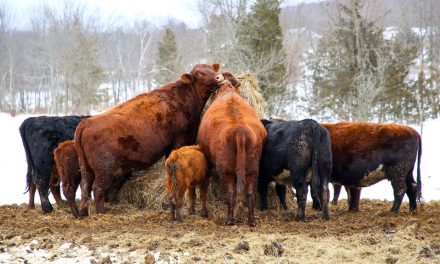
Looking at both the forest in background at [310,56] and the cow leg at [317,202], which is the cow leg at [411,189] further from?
the forest in background at [310,56]

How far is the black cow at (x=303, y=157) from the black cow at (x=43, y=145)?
3943mm

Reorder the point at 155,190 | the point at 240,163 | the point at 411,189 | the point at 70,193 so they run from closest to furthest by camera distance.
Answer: the point at 240,163 < the point at 70,193 < the point at 411,189 < the point at 155,190

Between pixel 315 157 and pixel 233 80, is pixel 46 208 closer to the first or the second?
pixel 233 80

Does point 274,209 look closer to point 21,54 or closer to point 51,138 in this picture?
point 51,138

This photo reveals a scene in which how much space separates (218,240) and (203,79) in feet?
13.2

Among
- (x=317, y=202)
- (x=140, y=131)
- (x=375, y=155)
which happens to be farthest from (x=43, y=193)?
(x=375, y=155)

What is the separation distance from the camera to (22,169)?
19.6 metres

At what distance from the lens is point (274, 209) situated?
9.21m

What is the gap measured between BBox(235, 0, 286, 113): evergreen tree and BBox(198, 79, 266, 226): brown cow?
21095 millimetres

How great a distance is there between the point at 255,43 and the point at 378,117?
33.2 feet

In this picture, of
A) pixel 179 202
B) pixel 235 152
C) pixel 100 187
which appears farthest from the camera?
pixel 100 187

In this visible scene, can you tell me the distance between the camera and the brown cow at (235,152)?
729cm

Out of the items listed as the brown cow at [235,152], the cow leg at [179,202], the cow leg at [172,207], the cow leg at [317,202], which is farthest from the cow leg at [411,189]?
the cow leg at [172,207]

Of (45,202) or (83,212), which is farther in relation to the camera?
(45,202)
